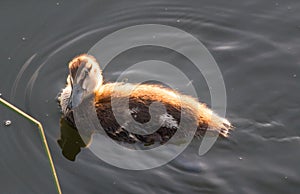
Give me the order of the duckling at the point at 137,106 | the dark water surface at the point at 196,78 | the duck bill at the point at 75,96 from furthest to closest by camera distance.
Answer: the duck bill at the point at 75,96 → the duckling at the point at 137,106 → the dark water surface at the point at 196,78

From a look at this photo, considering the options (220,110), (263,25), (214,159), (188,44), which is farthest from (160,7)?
(214,159)

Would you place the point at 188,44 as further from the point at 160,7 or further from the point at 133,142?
the point at 133,142

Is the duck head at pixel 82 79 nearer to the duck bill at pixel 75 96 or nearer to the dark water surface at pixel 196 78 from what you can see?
the duck bill at pixel 75 96

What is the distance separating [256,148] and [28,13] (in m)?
2.86

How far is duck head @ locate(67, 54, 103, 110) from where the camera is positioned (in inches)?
203

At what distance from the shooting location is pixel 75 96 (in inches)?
202

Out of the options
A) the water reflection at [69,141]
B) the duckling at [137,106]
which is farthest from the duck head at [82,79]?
the water reflection at [69,141]

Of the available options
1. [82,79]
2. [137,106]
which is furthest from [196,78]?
[82,79]

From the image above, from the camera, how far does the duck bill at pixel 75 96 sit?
16.8 ft

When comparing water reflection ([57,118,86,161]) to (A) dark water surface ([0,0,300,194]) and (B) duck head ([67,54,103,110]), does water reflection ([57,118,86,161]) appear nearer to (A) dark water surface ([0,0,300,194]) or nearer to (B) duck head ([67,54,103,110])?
(A) dark water surface ([0,0,300,194])

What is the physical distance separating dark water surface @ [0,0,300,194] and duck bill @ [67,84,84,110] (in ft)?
1.17

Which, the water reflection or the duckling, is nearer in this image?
the duckling

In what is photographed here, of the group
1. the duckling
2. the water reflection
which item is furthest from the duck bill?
the water reflection

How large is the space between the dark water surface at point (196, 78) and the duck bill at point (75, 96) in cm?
36
